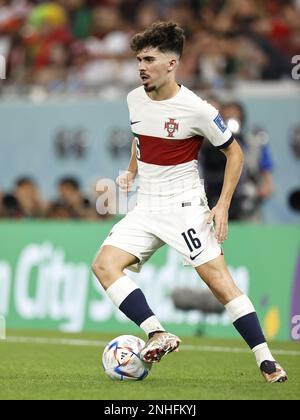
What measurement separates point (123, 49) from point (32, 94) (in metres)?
1.75

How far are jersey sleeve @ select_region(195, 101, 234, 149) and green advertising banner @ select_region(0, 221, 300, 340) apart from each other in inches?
211

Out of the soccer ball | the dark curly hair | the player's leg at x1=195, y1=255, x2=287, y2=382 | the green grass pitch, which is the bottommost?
the green grass pitch

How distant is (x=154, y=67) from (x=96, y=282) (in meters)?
6.53

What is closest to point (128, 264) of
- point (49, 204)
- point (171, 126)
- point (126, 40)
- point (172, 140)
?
point (172, 140)

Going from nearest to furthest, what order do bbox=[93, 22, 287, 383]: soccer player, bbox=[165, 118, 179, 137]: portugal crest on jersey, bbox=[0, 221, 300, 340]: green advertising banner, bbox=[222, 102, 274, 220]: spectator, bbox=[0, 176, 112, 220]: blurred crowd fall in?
bbox=[93, 22, 287, 383]: soccer player → bbox=[165, 118, 179, 137]: portugal crest on jersey → bbox=[0, 221, 300, 340]: green advertising banner → bbox=[222, 102, 274, 220]: spectator → bbox=[0, 176, 112, 220]: blurred crowd

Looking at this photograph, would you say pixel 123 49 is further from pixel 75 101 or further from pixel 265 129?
pixel 265 129

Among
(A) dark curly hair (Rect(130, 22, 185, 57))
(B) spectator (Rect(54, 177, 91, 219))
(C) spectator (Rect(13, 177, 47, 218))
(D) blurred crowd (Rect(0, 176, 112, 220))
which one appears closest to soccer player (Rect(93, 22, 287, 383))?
(A) dark curly hair (Rect(130, 22, 185, 57))

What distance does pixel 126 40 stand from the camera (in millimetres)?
18953

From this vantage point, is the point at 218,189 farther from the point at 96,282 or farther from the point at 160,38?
the point at 160,38

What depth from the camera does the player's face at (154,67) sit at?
28.0 ft

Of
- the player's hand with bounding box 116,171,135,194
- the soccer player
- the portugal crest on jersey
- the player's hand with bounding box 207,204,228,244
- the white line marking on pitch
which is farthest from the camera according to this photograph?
the white line marking on pitch

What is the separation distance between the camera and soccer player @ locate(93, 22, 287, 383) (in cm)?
845

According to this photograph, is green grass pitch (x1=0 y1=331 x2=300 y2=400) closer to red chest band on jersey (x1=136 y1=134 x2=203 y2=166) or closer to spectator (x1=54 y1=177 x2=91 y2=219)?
red chest band on jersey (x1=136 y1=134 x2=203 y2=166)
